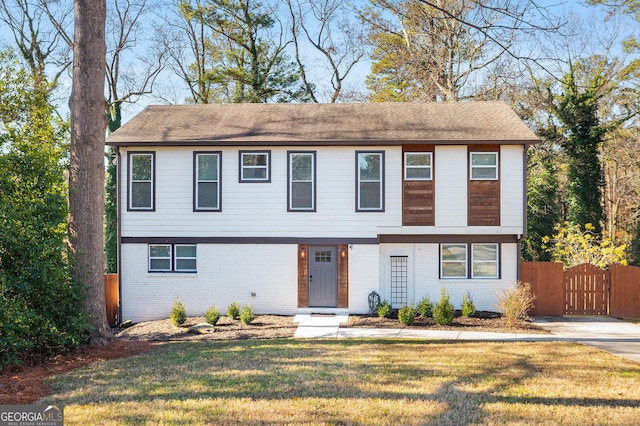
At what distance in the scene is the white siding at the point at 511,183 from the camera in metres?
16.5

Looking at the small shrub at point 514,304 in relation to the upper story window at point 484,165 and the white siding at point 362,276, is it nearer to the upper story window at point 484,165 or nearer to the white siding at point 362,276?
the upper story window at point 484,165

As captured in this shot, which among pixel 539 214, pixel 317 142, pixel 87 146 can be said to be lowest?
pixel 539 214

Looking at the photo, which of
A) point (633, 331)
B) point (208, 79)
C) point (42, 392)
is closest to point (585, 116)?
point (633, 331)

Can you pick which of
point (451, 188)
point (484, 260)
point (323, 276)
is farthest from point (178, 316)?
point (484, 260)

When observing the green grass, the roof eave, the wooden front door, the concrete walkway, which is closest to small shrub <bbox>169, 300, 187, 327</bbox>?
the concrete walkway

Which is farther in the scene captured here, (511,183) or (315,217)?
(315,217)

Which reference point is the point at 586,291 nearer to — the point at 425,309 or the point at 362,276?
the point at 425,309

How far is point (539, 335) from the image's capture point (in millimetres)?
13648

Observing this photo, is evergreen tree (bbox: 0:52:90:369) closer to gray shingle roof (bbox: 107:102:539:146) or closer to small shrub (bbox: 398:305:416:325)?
gray shingle roof (bbox: 107:102:539:146)

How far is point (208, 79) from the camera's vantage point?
1187 inches

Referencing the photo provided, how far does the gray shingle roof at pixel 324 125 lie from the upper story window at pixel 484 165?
621 mm

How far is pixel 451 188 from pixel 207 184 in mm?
7767

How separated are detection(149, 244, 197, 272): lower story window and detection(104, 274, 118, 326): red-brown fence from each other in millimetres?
1489

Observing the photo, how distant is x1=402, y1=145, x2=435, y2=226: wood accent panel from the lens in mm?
16547
